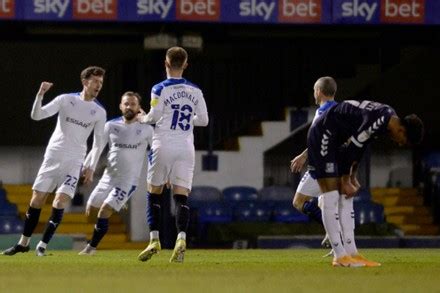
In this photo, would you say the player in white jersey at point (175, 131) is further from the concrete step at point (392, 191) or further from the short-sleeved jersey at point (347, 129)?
the concrete step at point (392, 191)

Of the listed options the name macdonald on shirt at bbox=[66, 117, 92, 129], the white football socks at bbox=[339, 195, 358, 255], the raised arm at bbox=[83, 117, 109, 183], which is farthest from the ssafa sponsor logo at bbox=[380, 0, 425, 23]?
the white football socks at bbox=[339, 195, 358, 255]

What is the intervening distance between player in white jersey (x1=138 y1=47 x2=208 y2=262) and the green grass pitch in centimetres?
38

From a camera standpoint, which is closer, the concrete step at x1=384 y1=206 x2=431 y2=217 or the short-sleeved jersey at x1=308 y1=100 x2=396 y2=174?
the short-sleeved jersey at x1=308 y1=100 x2=396 y2=174

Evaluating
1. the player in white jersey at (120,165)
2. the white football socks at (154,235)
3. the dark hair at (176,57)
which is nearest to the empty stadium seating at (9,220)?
the player in white jersey at (120,165)

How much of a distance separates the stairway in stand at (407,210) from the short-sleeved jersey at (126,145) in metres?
8.95

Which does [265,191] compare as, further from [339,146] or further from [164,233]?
Answer: [339,146]

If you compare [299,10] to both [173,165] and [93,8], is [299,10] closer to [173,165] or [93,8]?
[93,8]

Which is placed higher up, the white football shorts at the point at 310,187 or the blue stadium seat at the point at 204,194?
the white football shorts at the point at 310,187

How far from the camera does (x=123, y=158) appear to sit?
16.0m

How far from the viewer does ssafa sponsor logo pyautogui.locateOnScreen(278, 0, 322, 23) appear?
21.3 metres

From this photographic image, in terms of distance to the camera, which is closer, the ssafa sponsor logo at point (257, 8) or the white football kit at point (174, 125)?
the white football kit at point (174, 125)

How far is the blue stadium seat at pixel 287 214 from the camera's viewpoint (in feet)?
76.0

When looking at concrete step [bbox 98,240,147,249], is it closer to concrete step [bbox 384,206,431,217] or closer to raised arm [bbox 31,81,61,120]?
concrete step [bbox 384,206,431,217]

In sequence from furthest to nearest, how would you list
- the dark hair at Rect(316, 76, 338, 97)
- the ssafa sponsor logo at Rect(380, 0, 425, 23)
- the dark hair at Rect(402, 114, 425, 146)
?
the ssafa sponsor logo at Rect(380, 0, 425, 23) → the dark hair at Rect(316, 76, 338, 97) → the dark hair at Rect(402, 114, 425, 146)
